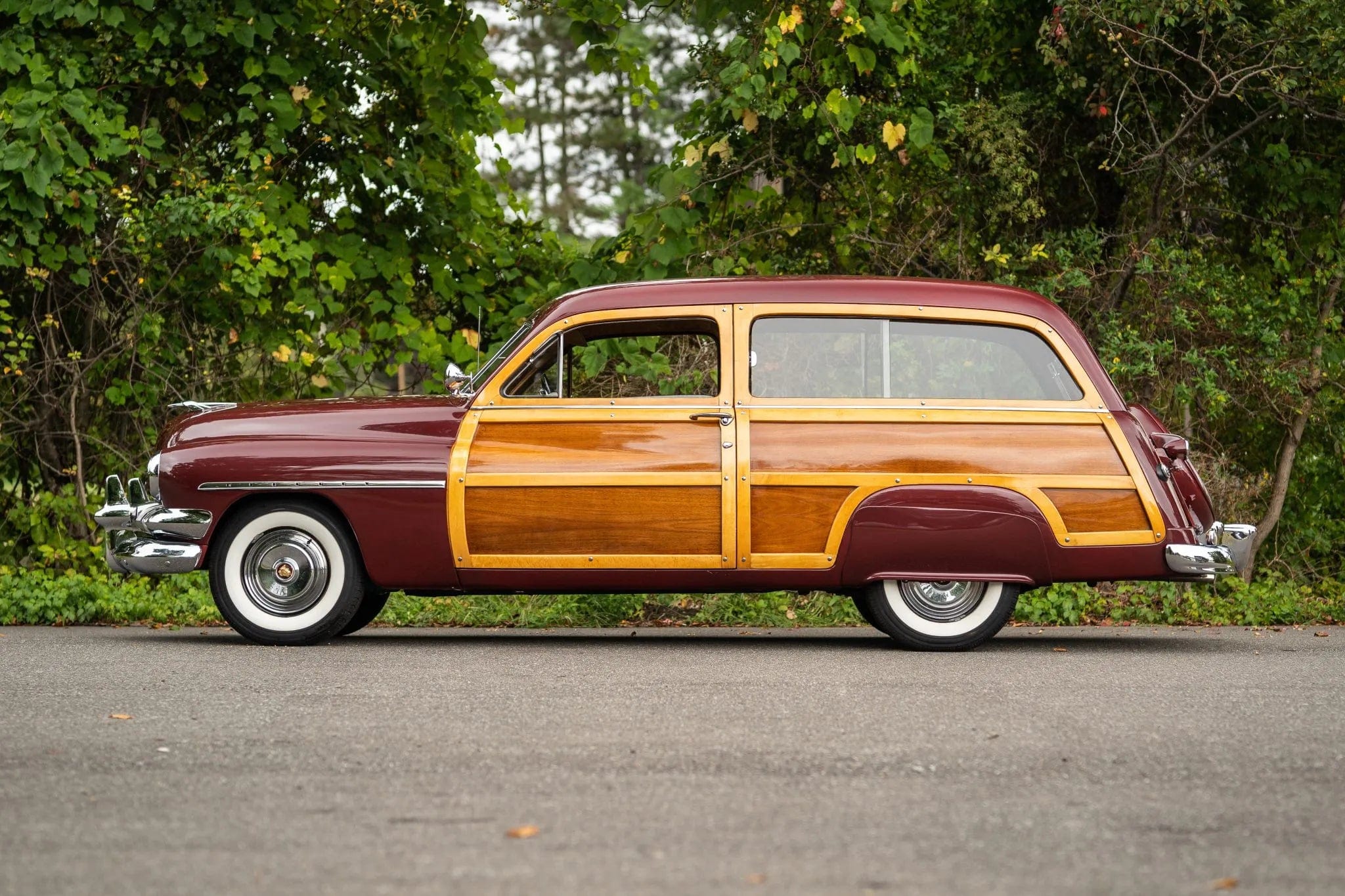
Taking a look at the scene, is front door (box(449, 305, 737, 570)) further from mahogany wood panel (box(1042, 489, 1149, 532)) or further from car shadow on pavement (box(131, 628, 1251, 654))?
mahogany wood panel (box(1042, 489, 1149, 532))

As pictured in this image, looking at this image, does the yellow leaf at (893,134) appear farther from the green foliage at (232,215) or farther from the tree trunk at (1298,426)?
Result: the tree trunk at (1298,426)

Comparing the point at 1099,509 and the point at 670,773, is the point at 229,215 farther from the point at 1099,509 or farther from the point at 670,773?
the point at 670,773

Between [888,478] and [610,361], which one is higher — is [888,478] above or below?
below

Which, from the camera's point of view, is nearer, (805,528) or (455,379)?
(805,528)

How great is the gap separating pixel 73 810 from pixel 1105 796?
2921 millimetres

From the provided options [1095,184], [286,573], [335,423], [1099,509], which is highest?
[1095,184]

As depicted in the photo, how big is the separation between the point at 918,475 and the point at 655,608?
116 inches

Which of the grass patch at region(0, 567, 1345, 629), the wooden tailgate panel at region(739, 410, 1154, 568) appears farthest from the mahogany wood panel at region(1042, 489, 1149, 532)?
the grass patch at region(0, 567, 1345, 629)

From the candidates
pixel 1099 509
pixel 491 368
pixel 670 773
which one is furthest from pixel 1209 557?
pixel 670 773

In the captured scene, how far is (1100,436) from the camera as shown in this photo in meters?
8.13

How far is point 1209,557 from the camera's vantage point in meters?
8.06

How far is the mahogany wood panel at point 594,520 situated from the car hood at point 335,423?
435mm

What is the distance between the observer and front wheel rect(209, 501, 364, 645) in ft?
27.3

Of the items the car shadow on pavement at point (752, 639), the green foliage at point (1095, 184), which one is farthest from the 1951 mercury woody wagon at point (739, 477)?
the green foliage at point (1095, 184)
